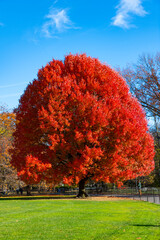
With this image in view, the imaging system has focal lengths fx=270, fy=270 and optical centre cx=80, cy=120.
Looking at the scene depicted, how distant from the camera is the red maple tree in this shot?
23016 millimetres

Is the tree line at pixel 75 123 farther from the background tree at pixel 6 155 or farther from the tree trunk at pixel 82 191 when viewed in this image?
the background tree at pixel 6 155

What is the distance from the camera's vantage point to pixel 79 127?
2405cm

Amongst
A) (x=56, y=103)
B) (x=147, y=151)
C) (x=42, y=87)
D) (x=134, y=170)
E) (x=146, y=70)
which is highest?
(x=146, y=70)

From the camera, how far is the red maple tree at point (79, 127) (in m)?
23.0

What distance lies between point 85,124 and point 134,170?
8073mm

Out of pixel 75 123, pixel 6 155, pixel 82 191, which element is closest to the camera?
pixel 75 123

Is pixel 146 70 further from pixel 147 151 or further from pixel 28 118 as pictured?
pixel 28 118

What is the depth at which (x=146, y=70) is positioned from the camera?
29391mm

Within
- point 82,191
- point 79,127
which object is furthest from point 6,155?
point 79,127

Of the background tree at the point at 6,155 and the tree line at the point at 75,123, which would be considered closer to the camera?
the tree line at the point at 75,123

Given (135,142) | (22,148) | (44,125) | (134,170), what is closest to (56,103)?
(44,125)

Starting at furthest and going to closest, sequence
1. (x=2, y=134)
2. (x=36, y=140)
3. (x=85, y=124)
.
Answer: (x=2, y=134) < (x=36, y=140) < (x=85, y=124)

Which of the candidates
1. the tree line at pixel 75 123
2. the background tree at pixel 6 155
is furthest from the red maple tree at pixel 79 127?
the background tree at pixel 6 155

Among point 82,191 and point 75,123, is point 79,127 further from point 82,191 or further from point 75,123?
point 82,191
